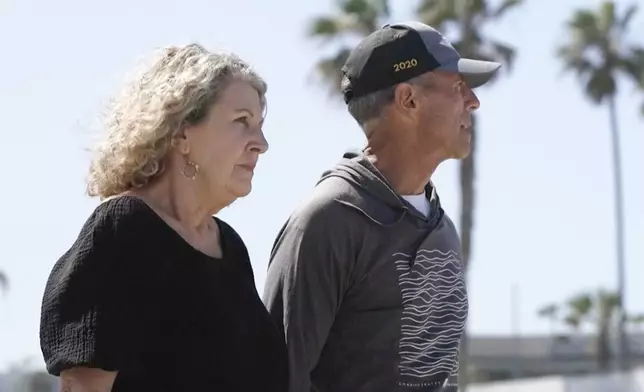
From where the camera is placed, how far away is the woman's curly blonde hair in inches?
149

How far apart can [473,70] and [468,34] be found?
80.2ft

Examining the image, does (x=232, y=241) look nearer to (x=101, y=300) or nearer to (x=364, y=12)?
(x=101, y=300)

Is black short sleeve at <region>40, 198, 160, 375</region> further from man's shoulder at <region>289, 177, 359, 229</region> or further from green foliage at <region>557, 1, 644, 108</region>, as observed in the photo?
green foliage at <region>557, 1, 644, 108</region>

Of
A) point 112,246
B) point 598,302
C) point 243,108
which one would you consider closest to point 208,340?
point 112,246

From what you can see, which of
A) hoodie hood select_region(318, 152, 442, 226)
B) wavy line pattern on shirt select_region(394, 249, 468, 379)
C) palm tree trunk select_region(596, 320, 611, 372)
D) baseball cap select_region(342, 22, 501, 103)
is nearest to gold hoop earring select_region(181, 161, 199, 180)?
hoodie hood select_region(318, 152, 442, 226)

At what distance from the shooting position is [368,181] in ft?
14.9

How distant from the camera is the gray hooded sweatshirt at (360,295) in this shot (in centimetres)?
433

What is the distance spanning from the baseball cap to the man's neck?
0.22 m

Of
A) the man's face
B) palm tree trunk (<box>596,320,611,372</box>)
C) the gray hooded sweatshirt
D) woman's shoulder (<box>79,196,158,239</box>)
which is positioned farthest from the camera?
palm tree trunk (<box>596,320,611,372</box>)

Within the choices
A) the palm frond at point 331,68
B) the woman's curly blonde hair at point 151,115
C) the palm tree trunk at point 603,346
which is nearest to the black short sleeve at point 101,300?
the woman's curly blonde hair at point 151,115

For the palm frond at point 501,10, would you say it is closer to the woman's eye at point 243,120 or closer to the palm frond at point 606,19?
the palm frond at point 606,19

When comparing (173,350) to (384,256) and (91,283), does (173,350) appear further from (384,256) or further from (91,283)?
(384,256)

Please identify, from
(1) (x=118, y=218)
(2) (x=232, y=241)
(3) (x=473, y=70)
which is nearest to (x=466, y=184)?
(3) (x=473, y=70)

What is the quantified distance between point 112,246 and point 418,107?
4.53ft
